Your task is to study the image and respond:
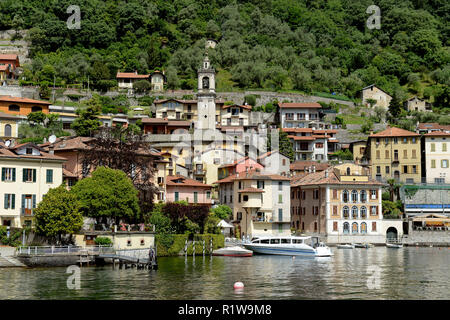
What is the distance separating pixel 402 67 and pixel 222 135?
268 ft

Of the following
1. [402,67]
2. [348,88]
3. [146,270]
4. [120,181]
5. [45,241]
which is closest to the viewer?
[146,270]

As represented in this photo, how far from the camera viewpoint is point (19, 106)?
94.2 m

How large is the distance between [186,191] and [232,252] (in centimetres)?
1691

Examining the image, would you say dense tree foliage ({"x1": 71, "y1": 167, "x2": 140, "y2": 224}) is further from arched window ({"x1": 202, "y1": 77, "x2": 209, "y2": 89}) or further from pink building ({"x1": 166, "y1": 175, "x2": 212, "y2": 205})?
arched window ({"x1": 202, "y1": 77, "x2": 209, "y2": 89})

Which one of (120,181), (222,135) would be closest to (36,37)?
(222,135)

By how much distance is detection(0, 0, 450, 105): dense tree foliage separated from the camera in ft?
446

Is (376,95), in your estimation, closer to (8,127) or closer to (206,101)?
(206,101)

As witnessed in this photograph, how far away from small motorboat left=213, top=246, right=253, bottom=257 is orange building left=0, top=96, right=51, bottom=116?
47.2 meters

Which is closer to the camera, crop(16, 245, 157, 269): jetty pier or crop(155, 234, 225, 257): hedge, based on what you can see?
crop(16, 245, 157, 269): jetty pier

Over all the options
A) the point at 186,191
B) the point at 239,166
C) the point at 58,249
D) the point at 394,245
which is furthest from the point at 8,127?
the point at 394,245

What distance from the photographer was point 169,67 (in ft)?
445

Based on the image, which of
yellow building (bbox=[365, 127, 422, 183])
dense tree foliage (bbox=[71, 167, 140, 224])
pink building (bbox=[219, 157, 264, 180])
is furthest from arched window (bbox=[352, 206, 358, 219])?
dense tree foliage (bbox=[71, 167, 140, 224])

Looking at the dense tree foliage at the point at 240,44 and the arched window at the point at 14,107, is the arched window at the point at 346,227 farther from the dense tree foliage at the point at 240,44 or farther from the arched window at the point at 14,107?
the dense tree foliage at the point at 240,44
